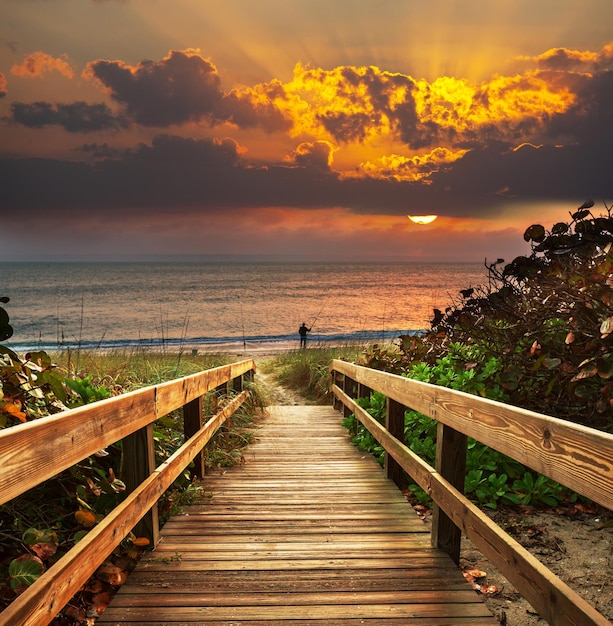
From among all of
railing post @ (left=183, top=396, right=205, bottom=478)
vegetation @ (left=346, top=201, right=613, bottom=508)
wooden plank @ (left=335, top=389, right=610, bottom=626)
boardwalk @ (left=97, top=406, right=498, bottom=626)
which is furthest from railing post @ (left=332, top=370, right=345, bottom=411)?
wooden plank @ (left=335, top=389, right=610, bottom=626)

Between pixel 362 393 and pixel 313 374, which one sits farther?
pixel 313 374

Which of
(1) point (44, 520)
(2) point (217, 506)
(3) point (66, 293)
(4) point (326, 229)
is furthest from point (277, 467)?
(3) point (66, 293)

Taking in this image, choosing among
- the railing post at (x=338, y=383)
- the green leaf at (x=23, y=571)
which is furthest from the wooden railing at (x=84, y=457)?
the railing post at (x=338, y=383)

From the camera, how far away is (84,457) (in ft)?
6.54

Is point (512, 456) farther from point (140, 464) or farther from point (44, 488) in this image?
point (44, 488)

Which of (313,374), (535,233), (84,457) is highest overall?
(535,233)

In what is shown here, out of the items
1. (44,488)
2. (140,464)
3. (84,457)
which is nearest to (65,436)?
(84,457)

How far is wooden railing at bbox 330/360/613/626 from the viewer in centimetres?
155

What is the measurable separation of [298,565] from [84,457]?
1.45 metres

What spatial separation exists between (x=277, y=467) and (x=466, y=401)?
2.92 metres

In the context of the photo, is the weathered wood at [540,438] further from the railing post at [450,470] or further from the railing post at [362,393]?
the railing post at [362,393]

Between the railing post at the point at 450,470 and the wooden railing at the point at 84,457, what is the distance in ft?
5.41

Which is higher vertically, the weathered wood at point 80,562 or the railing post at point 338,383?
the weathered wood at point 80,562

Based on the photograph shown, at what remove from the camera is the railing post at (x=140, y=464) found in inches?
109
